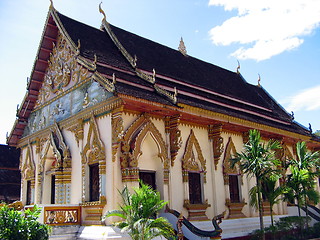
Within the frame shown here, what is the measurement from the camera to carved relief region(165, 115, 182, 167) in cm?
1216

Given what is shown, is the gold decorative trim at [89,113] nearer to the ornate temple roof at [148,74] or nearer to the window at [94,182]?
the ornate temple roof at [148,74]

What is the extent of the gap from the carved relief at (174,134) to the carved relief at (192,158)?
2.09ft

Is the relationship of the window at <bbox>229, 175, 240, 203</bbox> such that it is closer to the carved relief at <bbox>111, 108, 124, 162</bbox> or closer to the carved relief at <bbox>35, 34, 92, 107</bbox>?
the carved relief at <bbox>111, 108, 124, 162</bbox>

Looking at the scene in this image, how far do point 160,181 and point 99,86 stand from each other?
11.6ft

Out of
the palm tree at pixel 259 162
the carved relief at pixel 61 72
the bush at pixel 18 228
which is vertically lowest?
the bush at pixel 18 228

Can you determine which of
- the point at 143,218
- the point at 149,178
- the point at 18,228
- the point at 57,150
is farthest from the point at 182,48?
the point at 18,228

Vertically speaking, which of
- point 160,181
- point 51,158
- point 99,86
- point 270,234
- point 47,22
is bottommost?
point 270,234

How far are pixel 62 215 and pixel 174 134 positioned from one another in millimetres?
4243

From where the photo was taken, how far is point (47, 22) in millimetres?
14258

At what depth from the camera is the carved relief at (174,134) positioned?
39.9 feet

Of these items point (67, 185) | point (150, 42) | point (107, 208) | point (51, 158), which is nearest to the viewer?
point (107, 208)

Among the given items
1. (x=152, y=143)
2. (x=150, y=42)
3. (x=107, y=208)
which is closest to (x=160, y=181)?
(x=152, y=143)

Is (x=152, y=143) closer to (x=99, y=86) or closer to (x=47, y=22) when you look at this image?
(x=99, y=86)

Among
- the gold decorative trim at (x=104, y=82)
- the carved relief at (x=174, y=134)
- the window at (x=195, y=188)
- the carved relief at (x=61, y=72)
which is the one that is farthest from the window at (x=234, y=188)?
the carved relief at (x=61, y=72)
